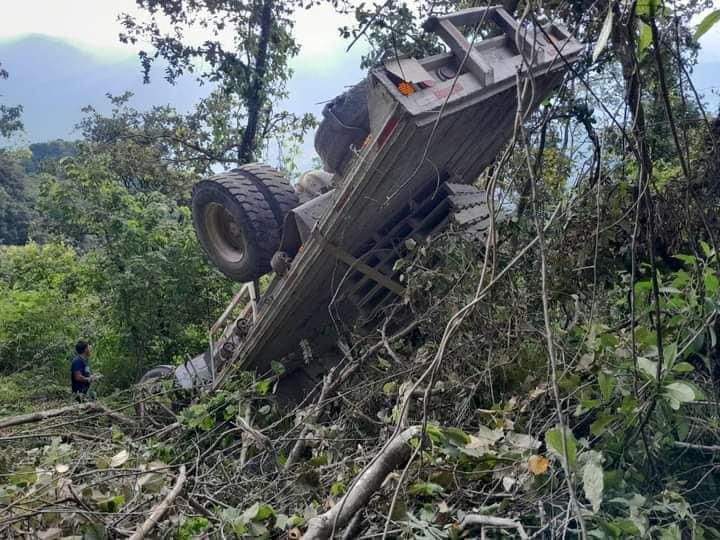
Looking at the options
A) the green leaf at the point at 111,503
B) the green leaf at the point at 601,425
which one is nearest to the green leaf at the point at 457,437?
the green leaf at the point at 601,425

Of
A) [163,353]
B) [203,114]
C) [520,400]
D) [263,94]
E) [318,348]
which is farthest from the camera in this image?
[203,114]

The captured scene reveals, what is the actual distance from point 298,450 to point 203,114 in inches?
463

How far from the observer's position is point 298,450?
2.98 m

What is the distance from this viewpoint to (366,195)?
376cm

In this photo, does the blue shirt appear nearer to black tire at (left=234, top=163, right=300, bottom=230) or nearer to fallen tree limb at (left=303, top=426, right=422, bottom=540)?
black tire at (left=234, top=163, right=300, bottom=230)

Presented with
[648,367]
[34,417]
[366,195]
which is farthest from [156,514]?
[366,195]

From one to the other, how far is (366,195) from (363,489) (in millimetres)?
2231

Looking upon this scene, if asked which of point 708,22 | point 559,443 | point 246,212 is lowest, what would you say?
point 559,443

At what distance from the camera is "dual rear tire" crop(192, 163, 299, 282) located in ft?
15.4

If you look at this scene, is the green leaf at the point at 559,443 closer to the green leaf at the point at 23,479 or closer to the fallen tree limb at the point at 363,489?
the fallen tree limb at the point at 363,489

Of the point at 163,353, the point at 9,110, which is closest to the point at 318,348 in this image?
the point at 163,353

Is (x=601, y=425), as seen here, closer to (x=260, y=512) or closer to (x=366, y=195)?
(x=260, y=512)

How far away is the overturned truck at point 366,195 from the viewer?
3.50m

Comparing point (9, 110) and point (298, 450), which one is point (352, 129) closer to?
point (298, 450)
